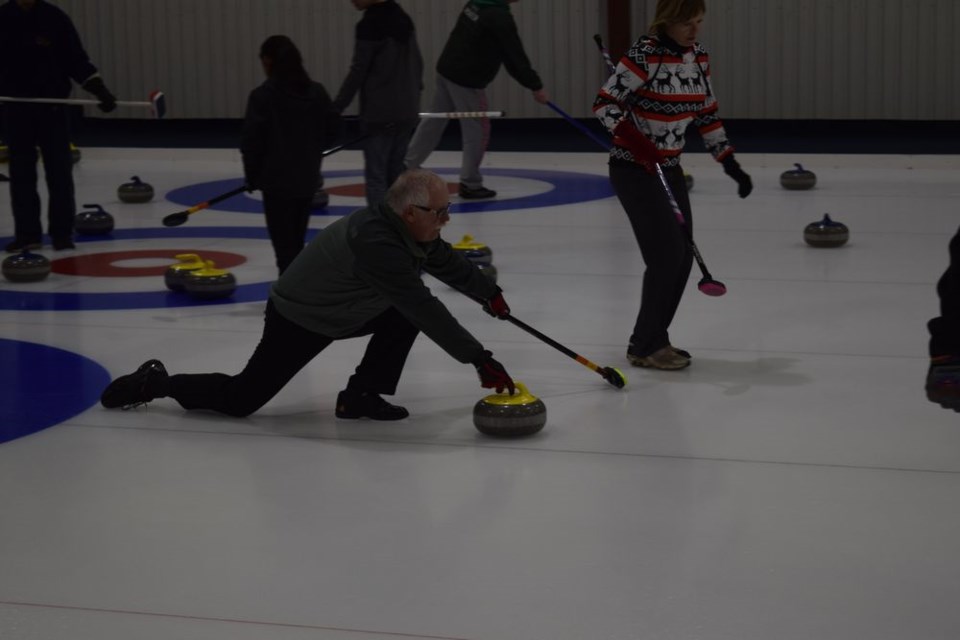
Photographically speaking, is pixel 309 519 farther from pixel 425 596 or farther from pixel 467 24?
pixel 467 24

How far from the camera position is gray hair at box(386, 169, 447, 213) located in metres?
4.46

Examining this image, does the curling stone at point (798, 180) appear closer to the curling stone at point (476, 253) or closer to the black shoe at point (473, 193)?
the black shoe at point (473, 193)

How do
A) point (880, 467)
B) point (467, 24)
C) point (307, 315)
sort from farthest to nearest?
point (467, 24), point (307, 315), point (880, 467)

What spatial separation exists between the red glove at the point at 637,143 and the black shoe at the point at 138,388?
186cm

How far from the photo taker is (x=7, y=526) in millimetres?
3922

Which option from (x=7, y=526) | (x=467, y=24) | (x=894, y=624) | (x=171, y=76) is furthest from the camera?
(x=171, y=76)

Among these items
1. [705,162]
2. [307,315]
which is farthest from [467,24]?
[307,315]

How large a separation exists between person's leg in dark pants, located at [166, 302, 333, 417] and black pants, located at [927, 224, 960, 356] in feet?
8.21

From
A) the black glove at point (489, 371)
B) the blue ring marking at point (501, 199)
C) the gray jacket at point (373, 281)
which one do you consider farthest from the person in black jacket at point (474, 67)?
the black glove at point (489, 371)

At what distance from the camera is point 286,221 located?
6.71 m

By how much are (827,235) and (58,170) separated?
4421 mm

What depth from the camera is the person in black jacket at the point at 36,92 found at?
802cm

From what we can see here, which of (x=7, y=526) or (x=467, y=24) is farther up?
(x=467, y=24)

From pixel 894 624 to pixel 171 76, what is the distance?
47.4 feet
